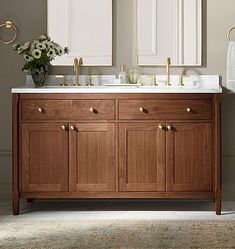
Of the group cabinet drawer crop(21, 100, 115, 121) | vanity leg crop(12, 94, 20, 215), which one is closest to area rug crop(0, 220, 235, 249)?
vanity leg crop(12, 94, 20, 215)

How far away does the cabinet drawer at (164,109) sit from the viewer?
4980 millimetres

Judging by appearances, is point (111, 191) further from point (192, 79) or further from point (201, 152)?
point (192, 79)

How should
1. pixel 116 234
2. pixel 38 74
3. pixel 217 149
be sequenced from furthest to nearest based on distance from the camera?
pixel 38 74
pixel 217 149
pixel 116 234

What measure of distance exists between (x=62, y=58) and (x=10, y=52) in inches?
15.1

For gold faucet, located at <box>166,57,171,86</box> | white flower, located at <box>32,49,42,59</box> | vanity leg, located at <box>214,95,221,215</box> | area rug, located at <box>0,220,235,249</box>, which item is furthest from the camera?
gold faucet, located at <box>166,57,171,86</box>

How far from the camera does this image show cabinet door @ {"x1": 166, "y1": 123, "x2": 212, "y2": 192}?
500cm

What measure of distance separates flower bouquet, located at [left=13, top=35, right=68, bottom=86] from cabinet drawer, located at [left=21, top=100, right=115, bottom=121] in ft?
1.27

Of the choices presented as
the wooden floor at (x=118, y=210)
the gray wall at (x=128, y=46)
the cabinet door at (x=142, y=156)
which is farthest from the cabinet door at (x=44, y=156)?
the gray wall at (x=128, y=46)

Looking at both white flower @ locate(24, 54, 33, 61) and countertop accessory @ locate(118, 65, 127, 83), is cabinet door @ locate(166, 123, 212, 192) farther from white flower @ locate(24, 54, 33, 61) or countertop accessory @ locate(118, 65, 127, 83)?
white flower @ locate(24, 54, 33, 61)

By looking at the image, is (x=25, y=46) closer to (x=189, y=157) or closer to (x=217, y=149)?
(x=189, y=157)

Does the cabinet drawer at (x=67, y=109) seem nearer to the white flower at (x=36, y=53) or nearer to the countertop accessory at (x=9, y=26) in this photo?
the white flower at (x=36, y=53)

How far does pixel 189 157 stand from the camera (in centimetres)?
501

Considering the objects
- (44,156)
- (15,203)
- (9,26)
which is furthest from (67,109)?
(9,26)

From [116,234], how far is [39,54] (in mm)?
1472
